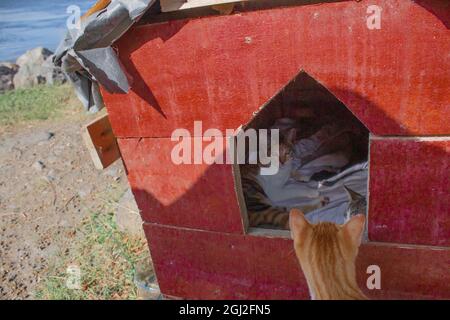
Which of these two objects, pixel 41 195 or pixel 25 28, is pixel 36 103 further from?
pixel 25 28

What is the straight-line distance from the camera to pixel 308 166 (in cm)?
343

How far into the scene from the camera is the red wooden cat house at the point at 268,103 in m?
1.77

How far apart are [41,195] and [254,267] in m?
4.32

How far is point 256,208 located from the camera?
302 centimetres

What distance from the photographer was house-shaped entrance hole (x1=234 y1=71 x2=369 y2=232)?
2793mm

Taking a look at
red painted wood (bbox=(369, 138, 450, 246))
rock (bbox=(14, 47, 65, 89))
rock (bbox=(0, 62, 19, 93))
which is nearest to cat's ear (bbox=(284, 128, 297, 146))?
red painted wood (bbox=(369, 138, 450, 246))

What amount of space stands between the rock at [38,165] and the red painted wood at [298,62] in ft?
16.7

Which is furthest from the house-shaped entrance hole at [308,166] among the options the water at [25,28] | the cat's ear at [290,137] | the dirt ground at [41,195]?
the water at [25,28]

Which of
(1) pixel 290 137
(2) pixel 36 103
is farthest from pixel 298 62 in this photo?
(2) pixel 36 103

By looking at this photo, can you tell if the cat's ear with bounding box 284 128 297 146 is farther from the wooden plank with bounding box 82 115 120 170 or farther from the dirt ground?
the dirt ground

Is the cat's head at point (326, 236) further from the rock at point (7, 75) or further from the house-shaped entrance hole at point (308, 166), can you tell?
the rock at point (7, 75)
